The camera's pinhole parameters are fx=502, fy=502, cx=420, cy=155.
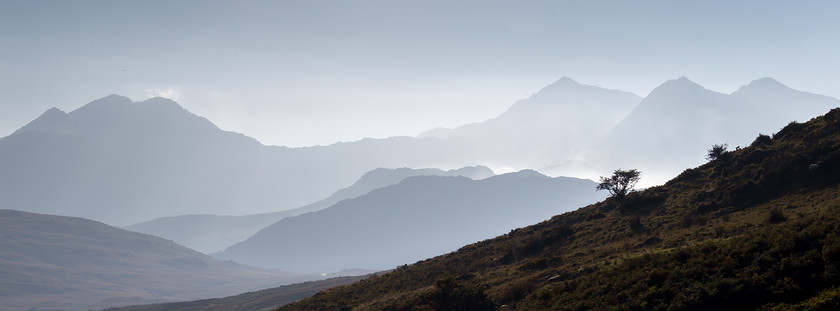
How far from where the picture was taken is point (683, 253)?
1246 inches

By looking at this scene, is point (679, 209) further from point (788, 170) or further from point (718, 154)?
point (718, 154)

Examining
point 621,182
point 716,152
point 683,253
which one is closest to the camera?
point 683,253

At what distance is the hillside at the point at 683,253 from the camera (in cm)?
2550

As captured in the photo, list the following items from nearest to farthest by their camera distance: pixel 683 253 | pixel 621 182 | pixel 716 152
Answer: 1. pixel 683 253
2. pixel 716 152
3. pixel 621 182

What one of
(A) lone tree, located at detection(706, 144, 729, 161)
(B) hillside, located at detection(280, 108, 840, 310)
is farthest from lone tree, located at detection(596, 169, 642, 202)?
(A) lone tree, located at detection(706, 144, 729, 161)

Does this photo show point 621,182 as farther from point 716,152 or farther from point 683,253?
point 683,253

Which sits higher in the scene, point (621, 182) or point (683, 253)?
point (621, 182)

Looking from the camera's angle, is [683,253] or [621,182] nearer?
[683,253]

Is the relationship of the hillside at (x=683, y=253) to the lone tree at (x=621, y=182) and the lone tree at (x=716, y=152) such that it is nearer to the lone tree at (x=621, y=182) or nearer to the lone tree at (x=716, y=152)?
the lone tree at (x=621, y=182)

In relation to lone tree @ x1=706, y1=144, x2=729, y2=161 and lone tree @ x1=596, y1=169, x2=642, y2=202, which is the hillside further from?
lone tree @ x1=706, y1=144, x2=729, y2=161

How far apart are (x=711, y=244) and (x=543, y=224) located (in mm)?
35284

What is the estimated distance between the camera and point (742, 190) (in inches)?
1903

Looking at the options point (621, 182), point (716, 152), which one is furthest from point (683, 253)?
point (716, 152)

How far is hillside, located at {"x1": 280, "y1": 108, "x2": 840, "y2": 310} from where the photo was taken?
25.5 meters
